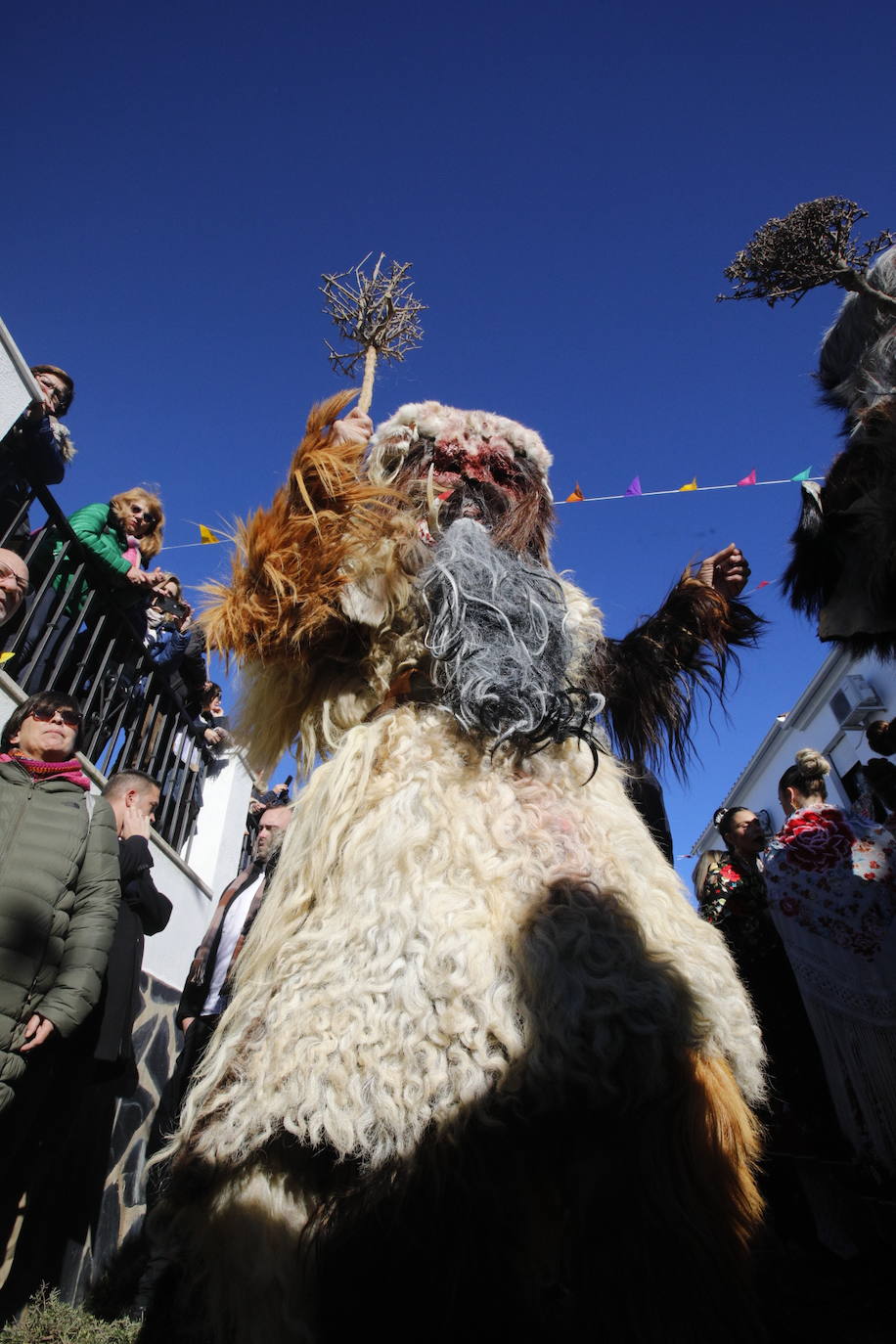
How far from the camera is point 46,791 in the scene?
7.25 feet

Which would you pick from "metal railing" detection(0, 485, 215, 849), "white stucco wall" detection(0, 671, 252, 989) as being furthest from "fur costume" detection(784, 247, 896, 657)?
"metal railing" detection(0, 485, 215, 849)

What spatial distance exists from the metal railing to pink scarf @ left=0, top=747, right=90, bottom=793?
113cm

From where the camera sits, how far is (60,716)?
241cm

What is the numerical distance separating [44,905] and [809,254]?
3221 millimetres

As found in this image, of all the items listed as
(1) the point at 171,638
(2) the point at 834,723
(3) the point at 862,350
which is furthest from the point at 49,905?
(2) the point at 834,723

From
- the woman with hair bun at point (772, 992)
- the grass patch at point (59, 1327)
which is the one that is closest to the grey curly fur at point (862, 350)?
the woman with hair bun at point (772, 992)

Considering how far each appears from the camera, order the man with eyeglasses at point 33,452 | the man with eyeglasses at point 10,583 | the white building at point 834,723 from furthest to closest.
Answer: the white building at point 834,723, the man with eyeglasses at point 33,452, the man with eyeglasses at point 10,583

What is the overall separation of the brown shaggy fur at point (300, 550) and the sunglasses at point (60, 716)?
1.08 metres

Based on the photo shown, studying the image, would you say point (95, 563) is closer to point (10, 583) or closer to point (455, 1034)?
point (10, 583)

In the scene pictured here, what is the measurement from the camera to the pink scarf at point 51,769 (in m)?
2.25

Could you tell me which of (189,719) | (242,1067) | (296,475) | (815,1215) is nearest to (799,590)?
(296,475)

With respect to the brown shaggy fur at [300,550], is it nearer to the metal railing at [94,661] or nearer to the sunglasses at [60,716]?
the sunglasses at [60,716]

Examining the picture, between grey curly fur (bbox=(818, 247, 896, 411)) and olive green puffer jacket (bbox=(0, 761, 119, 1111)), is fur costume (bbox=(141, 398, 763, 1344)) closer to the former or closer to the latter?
olive green puffer jacket (bbox=(0, 761, 119, 1111))

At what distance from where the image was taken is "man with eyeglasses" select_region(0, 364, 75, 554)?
3414 mm
